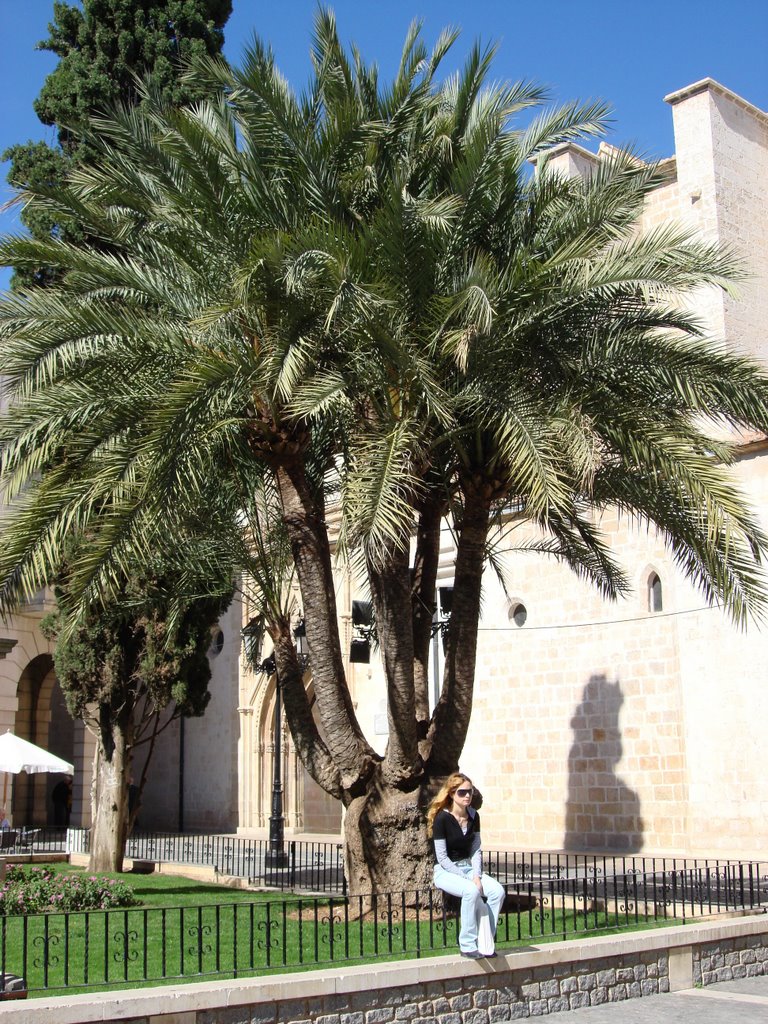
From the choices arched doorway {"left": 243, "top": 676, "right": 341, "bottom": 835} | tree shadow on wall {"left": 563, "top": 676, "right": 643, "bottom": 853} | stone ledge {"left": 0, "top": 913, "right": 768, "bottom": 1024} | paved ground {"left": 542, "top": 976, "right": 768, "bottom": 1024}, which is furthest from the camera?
arched doorway {"left": 243, "top": 676, "right": 341, "bottom": 835}

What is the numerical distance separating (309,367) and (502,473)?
2.01 metres

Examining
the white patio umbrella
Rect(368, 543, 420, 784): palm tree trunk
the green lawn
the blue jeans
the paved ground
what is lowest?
the paved ground

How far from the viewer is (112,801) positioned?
15.5 metres

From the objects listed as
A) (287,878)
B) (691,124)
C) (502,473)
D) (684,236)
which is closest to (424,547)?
(502,473)

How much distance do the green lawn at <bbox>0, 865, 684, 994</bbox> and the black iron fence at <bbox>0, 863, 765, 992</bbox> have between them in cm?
1

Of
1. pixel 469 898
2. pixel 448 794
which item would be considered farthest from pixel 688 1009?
pixel 448 794

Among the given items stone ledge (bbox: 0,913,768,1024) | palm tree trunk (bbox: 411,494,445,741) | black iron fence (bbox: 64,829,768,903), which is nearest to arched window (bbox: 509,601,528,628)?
black iron fence (bbox: 64,829,768,903)

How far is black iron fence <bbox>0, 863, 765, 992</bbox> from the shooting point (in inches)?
283

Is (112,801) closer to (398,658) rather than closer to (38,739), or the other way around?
(398,658)

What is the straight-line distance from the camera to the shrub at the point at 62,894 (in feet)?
35.5

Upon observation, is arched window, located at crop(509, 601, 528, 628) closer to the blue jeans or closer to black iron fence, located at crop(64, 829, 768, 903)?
black iron fence, located at crop(64, 829, 768, 903)

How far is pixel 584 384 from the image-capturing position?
10086mm

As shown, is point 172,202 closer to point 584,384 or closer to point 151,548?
point 151,548

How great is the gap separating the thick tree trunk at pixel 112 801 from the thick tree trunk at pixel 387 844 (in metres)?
6.24
